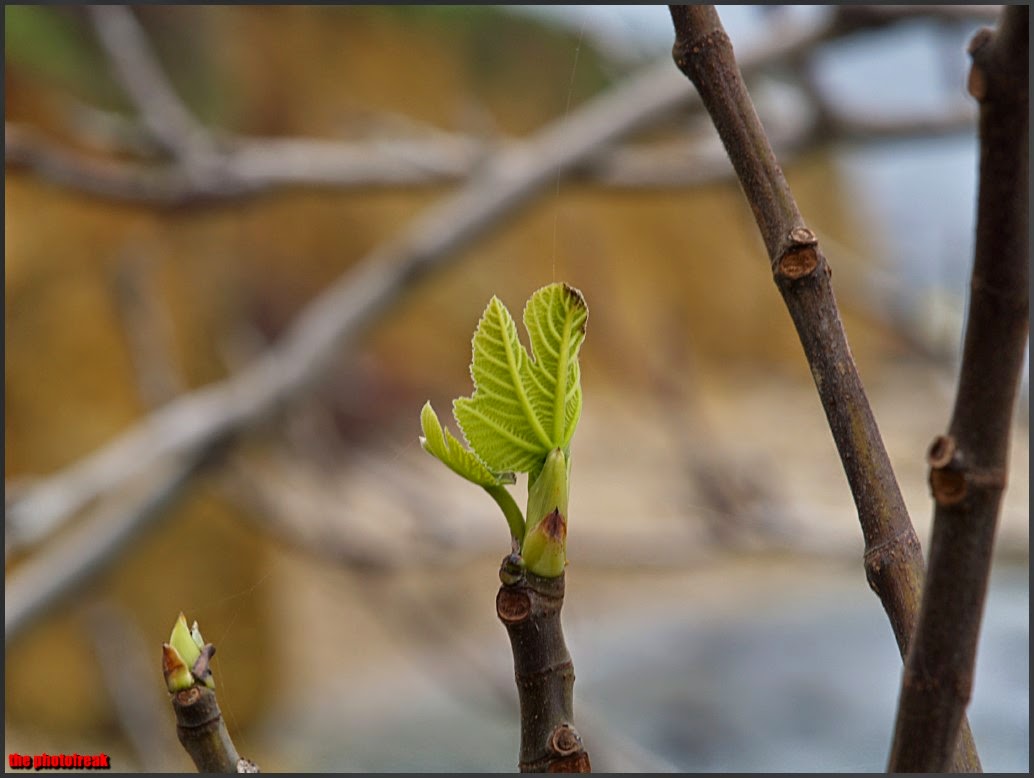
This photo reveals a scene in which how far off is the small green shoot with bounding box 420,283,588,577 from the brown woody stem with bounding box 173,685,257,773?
0.06 meters

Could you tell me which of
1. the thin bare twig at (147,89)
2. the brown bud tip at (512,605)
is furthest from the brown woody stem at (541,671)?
the thin bare twig at (147,89)

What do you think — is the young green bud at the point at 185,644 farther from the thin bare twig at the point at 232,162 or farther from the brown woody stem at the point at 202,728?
the thin bare twig at the point at 232,162

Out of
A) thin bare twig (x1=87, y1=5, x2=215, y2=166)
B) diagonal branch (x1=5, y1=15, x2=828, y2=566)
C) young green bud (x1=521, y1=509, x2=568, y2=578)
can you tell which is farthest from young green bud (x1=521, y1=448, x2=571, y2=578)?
thin bare twig (x1=87, y1=5, x2=215, y2=166)

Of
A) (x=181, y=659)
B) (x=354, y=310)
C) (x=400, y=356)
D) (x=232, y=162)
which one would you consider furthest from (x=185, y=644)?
(x=400, y=356)

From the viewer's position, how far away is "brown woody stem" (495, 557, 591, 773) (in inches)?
7.2

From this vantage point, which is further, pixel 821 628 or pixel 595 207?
pixel 595 207

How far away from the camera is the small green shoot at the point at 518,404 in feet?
0.63

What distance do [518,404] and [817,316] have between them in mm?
62

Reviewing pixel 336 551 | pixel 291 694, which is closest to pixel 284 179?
pixel 336 551

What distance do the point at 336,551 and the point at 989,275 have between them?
61.0 inches

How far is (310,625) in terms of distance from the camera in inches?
158

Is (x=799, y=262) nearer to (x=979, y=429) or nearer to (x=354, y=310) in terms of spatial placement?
(x=979, y=429)

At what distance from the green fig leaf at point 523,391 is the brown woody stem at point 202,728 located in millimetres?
64

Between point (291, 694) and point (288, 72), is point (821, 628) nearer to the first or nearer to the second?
point (291, 694)
